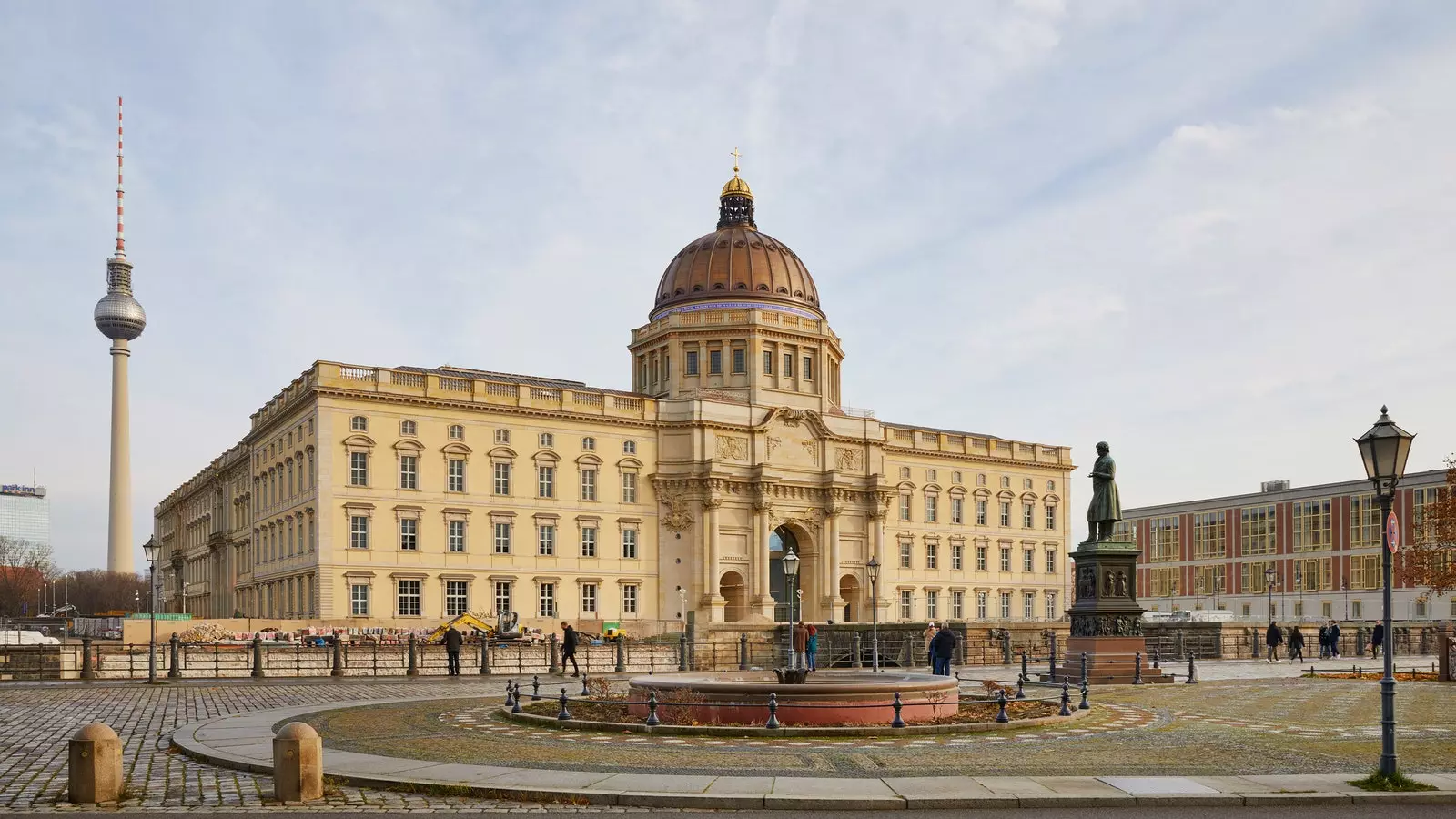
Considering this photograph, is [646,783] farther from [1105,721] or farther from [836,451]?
[836,451]

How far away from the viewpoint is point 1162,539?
131 meters

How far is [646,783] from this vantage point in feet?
50.1

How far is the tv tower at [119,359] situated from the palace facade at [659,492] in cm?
6193

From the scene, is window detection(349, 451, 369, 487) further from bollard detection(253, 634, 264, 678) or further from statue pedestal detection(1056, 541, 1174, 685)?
statue pedestal detection(1056, 541, 1174, 685)

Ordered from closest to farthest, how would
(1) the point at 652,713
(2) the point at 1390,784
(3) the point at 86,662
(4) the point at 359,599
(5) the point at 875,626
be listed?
(2) the point at 1390,784, (1) the point at 652,713, (3) the point at 86,662, (5) the point at 875,626, (4) the point at 359,599

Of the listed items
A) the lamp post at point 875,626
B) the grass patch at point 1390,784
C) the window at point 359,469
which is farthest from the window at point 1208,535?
the grass patch at point 1390,784

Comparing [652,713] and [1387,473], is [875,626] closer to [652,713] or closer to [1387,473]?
[652,713]

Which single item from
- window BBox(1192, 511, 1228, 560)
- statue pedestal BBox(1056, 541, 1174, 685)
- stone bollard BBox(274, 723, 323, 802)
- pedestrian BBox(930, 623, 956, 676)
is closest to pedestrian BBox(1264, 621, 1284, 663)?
statue pedestal BBox(1056, 541, 1174, 685)

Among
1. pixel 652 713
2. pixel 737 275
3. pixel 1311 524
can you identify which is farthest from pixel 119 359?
pixel 652 713

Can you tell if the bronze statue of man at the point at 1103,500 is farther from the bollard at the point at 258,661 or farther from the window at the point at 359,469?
the window at the point at 359,469

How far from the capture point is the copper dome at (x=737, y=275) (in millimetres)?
95062

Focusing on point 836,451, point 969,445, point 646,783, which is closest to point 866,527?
point 836,451

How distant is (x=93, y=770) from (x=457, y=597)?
2414 inches

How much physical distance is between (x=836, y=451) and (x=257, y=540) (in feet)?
125
